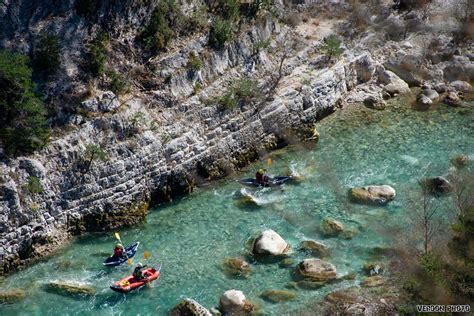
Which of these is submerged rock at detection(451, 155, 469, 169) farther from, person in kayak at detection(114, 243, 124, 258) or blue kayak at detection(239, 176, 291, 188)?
person in kayak at detection(114, 243, 124, 258)

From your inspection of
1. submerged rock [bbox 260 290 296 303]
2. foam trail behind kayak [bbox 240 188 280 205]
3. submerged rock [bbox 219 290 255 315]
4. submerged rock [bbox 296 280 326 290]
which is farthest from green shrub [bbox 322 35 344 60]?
submerged rock [bbox 219 290 255 315]

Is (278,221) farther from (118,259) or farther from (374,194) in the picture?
(118,259)

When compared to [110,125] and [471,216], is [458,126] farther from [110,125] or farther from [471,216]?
[110,125]

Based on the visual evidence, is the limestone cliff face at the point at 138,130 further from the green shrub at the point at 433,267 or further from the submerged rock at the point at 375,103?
the green shrub at the point at 433,267

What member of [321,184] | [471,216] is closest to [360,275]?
[471,216]

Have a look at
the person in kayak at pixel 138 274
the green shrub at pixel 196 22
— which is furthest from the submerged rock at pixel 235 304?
the green shrub at pixel 196 22

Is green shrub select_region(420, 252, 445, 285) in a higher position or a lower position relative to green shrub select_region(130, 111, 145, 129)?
lower
